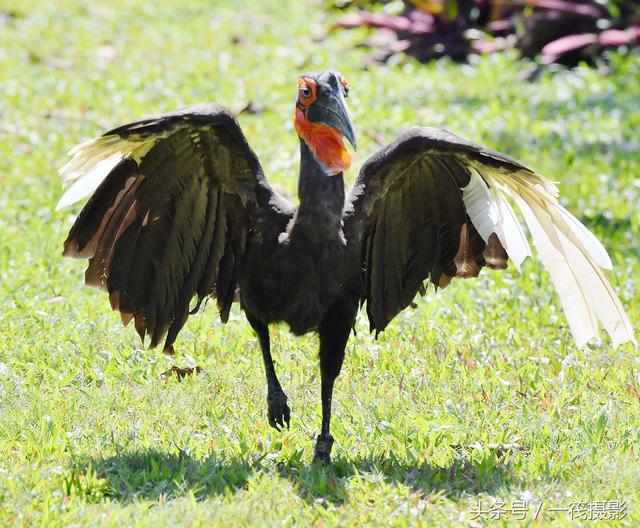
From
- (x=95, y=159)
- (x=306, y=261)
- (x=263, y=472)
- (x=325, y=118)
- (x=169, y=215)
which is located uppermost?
(x=325, y=118)

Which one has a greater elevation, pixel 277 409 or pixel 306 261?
pixel 306 261

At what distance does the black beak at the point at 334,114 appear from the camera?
4.82 meters

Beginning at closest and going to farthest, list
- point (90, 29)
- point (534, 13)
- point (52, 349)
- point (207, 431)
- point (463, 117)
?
point (207, 431), point (52, 349), point (463, 117), point (534, 13), point (90, 29)

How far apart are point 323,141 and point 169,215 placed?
0.77m

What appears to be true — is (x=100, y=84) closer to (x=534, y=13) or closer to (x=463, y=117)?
(x=463, y=117)

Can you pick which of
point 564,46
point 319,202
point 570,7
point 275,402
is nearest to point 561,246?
point 319,202

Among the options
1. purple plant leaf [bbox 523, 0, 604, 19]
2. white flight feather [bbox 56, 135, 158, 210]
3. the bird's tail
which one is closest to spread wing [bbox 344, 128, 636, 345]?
the bird's tail

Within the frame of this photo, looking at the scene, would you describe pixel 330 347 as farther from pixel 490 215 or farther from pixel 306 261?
pixel 490 215

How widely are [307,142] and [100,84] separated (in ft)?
23.1

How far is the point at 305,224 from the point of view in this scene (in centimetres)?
483

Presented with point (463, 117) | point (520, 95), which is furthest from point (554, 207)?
point (520, 95)

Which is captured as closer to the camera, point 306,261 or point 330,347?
point 306,261

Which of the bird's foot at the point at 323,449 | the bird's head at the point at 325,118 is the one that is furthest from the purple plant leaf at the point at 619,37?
the bird's foot at the point at 323,449

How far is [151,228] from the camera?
504 centimetres
